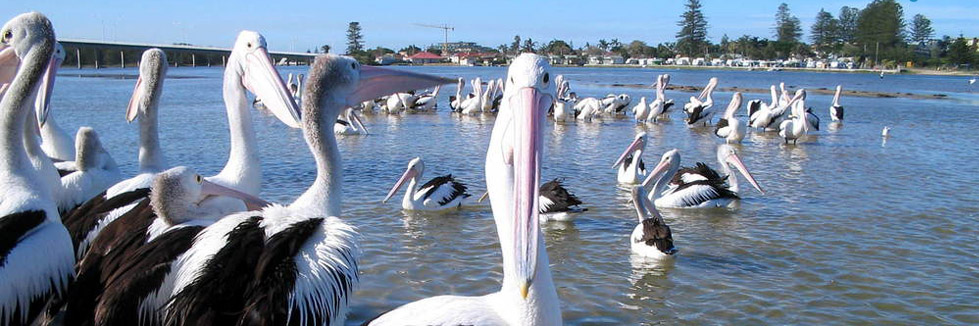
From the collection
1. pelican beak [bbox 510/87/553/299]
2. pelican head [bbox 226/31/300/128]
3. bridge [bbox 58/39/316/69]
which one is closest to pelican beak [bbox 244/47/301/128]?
pelican head [bbox 226/31/300/128]

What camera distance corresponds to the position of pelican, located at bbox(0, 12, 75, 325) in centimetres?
279

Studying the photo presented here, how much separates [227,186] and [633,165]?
5419 mm

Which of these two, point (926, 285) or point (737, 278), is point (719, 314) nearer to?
point (737, 278)

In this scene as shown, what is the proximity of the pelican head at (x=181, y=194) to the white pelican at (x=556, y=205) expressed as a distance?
3361 millimetres

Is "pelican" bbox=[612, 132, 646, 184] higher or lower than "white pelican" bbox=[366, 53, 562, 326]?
lower

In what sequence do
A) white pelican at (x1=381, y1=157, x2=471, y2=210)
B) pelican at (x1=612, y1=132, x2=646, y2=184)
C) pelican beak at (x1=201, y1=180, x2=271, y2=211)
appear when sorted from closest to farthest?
pelican beak at (x1=201, y1=180, x2=271, y2=211) → white pelican at (x1=381, y1=157, x2=471, y2=210) → pelican at (x1=612, y1=132, x2=646, y2=184)

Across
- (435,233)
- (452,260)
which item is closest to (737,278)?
(452,260)

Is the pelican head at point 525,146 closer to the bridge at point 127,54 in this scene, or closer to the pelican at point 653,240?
the pelican at point 653,240

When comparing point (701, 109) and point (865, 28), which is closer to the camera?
point (701, 109)

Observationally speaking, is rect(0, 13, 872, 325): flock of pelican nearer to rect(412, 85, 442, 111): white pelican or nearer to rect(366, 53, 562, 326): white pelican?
rect(366, 53, 562, 326): white pelican

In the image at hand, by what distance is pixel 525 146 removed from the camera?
202cm

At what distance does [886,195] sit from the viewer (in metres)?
7.58

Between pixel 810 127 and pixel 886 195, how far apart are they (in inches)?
271

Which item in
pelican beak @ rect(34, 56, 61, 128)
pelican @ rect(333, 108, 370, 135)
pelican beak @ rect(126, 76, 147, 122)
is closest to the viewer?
pelican beak @ rect(34, 56, 61, 128)
